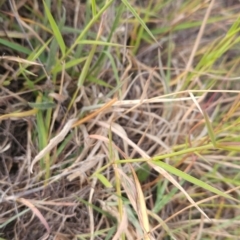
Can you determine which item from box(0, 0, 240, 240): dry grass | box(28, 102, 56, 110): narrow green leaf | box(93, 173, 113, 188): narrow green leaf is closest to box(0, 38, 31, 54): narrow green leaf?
box(0, 0, 240, 240): dry grass

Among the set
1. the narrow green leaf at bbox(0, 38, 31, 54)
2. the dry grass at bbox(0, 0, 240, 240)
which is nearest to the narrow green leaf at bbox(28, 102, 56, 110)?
the dry grass at bbox(0, 0, 240, 240)

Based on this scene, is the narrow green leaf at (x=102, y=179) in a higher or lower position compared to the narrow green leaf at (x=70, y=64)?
lower

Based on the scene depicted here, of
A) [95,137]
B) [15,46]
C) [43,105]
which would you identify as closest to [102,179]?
[95,137]

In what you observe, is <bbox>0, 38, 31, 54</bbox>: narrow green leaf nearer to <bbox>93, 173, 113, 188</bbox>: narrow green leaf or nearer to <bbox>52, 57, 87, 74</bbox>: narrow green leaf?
<bbox>52, 57, 87, 74</bbox>: narrow green leaf

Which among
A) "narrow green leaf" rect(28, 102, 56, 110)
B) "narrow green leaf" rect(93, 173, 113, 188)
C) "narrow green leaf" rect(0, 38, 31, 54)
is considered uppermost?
"narrow green leaf" rect(0, 38, 31, 54)

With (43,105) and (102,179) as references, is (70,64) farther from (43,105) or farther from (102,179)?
(102,179)

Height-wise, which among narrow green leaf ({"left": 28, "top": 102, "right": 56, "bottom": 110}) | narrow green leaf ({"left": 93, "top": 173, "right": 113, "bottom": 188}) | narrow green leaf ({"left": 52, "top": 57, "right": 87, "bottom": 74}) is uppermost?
narrow green leaf ({"left": 52, "top": 57, "right": 87, "bottom": 74})

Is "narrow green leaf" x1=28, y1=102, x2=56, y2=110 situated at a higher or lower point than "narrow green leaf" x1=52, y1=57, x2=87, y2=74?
lower

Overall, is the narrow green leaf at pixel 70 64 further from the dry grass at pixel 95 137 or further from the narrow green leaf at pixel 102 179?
the narrow green leaf at pixel 102 179

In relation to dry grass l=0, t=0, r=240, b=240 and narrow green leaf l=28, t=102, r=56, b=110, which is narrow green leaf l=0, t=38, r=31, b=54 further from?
narrow green leaf l=28, t=102, r=56, b=110

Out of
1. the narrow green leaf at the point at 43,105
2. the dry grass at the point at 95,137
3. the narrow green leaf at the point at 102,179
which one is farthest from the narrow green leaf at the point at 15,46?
the narrow green leaf at the point at 102,179

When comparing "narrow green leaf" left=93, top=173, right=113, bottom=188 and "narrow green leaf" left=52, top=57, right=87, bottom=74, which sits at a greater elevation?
"narrow green leaf" left=52, top=57, right=87, bottom=74
